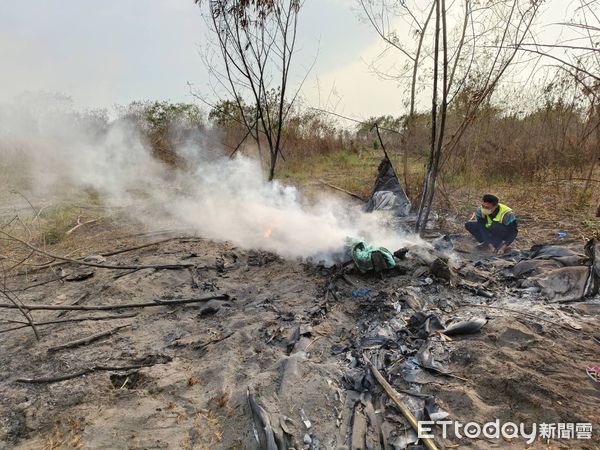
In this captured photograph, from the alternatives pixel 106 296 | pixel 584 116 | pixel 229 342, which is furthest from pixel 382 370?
pixel 584 116

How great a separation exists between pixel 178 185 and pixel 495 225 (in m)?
9.18

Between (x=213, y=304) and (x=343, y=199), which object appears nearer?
(x=213, y=304)

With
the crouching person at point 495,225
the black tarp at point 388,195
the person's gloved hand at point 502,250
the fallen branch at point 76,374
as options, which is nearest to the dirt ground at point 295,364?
the fallen branch at point 76,374

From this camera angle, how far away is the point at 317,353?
349 cm

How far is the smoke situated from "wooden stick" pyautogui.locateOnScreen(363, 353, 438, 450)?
3210 mm

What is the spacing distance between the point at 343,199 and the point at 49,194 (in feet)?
28.1

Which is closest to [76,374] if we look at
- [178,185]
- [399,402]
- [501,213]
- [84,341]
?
[84,341]

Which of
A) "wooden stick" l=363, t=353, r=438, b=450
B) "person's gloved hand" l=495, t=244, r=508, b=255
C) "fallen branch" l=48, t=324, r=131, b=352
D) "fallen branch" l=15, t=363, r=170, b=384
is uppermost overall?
"person's gloved hand" l=495, t=244, r=508, b=255

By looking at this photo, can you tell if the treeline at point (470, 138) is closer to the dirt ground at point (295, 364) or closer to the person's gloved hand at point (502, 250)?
the person's gloved hand at point (502, 250)

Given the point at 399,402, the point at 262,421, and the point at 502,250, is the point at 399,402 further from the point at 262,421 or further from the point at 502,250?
the point at 502,250

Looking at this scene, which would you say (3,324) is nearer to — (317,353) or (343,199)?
(317,353)

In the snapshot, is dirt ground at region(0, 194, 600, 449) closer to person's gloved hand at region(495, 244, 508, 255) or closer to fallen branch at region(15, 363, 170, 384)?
fallen branch at region(15, 363, 170, 384)

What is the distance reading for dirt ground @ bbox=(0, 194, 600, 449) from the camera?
103 inches

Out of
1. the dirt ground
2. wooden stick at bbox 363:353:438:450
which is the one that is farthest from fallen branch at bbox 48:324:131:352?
wooden stick at bbox 363:353:438:450
